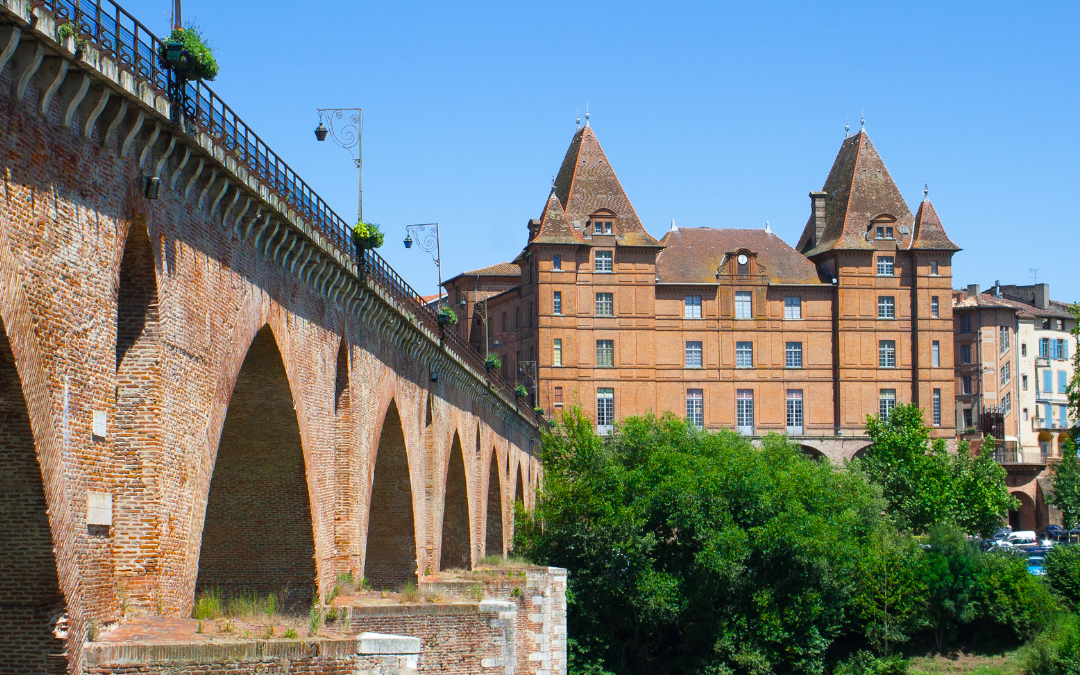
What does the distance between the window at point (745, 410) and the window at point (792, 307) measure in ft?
19.5

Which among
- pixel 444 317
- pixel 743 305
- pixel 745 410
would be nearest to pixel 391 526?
pixel 444 317

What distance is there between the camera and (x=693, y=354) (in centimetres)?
9156

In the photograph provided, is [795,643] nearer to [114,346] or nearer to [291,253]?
[291,253]

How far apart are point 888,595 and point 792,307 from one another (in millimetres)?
38091

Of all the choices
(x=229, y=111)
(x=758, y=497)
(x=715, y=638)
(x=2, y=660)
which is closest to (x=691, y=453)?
(x=758, y=497)

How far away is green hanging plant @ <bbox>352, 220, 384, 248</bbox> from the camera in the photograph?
1074 inches

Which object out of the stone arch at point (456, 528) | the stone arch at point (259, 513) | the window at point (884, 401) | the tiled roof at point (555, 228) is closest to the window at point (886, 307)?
the window at point (884, 401)

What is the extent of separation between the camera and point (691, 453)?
57219 mm

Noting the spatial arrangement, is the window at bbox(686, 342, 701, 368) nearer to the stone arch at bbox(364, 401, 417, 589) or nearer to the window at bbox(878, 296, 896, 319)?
the window at bbox(878, 296, 896, 319)

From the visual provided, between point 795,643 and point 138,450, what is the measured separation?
40302 mm

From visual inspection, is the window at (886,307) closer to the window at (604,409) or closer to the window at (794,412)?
the window at (794,412)

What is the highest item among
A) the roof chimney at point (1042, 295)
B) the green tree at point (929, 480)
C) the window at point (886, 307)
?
the roof chimney at point (1042, 295)

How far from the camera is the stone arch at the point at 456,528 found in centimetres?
4284

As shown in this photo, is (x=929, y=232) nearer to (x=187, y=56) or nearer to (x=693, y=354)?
(x=693, y=354)
